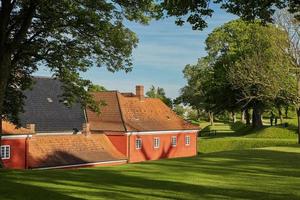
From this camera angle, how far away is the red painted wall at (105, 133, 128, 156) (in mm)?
51094

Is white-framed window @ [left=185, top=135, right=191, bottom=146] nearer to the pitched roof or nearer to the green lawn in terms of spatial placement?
the pitched roof

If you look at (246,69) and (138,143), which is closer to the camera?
(246,69)

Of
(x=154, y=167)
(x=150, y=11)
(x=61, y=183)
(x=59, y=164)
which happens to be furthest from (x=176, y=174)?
(x=59, y=164)

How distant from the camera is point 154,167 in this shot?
21516 mm

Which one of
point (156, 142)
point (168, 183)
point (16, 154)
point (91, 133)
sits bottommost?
point (16, 154)

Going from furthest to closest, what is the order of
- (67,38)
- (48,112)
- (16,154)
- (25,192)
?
1. (48,112)
2. (16,154)
3. (67,38)
4. (25,192)

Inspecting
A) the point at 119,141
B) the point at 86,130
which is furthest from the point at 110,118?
the point at 86,130

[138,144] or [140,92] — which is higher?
[140,92]

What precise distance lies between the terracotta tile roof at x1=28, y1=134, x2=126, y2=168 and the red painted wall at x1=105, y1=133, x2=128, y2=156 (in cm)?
67

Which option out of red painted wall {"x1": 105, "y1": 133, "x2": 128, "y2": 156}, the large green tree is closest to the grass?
red painted wall {"x1": 105, "y1": 133, "x2": 128, "y2": 156}

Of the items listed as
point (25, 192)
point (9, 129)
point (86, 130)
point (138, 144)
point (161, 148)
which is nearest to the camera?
point (25, 192)

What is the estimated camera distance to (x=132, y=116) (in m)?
56.1

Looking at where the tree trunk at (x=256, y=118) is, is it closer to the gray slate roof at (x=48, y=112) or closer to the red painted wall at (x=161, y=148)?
the red painted wall at (x=161, y=148)

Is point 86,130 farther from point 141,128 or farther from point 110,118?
point 141,128
